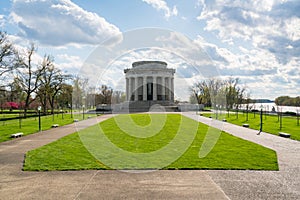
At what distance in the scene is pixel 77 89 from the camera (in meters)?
57.8

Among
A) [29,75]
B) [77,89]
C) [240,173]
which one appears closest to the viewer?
[240,173]

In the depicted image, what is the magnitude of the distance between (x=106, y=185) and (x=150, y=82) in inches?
2693

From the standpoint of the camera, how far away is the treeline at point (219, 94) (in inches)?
2491

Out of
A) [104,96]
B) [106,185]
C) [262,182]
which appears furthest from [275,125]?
[104,96]

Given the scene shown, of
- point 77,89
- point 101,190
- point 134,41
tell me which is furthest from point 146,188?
point 77,89

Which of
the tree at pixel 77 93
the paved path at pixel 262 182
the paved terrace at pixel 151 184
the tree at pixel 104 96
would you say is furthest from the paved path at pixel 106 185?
the tree at pixel 104 96

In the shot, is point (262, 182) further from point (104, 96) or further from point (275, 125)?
point (104, 96)

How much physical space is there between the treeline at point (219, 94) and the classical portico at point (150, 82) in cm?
894

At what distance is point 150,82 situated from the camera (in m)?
74.8

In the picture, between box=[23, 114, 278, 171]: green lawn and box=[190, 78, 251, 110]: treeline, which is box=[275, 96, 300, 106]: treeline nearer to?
box=[190, 78, 251, 110]: treeline

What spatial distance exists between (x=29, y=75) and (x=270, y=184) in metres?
37.1

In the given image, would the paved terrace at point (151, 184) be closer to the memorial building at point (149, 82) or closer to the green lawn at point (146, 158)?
the green lawn at point (146, 158)

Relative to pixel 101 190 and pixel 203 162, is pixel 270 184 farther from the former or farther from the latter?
pixel 101 190

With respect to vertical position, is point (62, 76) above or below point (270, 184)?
above
